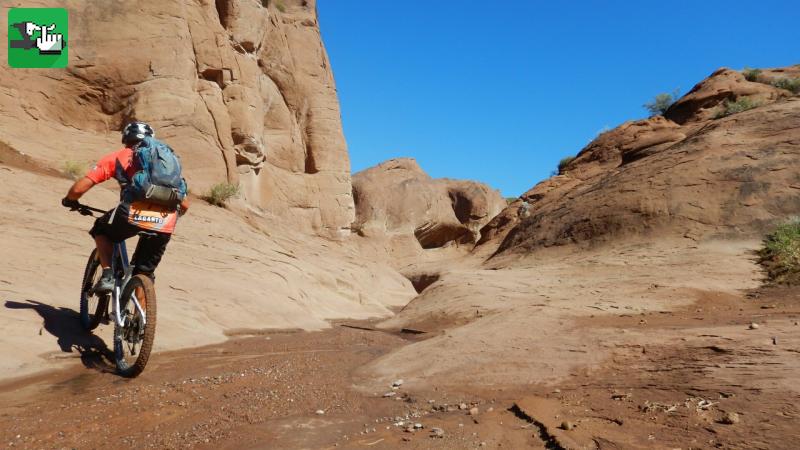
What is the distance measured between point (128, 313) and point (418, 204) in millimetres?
37082

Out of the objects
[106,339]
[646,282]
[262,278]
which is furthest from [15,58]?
[646,282]

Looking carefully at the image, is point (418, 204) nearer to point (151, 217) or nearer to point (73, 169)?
point (73, 169)

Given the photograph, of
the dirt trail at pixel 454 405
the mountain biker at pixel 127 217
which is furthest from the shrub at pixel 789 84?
the mountain biker at pixel 127 217

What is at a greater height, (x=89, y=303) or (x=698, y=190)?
(x=698, y=190)

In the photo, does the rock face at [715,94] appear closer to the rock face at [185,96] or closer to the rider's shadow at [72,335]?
the rock face at [185,96]

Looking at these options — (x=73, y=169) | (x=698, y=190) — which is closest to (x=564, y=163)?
(x=698, y=190)

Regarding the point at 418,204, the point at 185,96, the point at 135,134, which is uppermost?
the point at 185,96

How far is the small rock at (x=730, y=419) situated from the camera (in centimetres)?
248

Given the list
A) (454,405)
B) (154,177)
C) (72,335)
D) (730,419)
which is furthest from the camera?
(72,335)

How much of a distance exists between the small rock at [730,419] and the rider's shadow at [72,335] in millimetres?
4522

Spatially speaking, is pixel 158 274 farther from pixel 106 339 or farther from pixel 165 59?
pixel 165 59

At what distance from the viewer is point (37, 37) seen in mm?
14242

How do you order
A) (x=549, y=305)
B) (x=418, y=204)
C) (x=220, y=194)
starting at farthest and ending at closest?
(x=418, y=204)
(x=220, y=194)
(x=549, y=305)

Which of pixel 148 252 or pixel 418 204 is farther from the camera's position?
pixel 418 204
